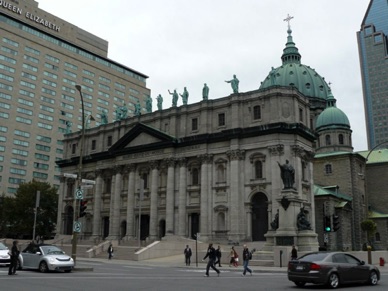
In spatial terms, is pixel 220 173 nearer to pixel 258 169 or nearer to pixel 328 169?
pixel 258 169

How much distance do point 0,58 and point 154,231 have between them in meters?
62.2

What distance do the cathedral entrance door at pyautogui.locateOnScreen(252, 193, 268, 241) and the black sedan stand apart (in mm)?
32377

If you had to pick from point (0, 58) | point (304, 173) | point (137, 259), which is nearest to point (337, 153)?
point (304, 173)

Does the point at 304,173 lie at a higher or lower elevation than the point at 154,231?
higher

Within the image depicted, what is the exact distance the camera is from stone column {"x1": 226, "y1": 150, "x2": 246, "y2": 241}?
168 ft

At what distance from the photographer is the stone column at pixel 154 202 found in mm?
57894

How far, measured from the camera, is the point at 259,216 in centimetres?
5144

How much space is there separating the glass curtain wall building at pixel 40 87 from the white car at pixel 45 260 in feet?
235

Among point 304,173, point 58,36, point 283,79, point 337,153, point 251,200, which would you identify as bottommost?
point 251,200

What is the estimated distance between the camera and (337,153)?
73.6 metres

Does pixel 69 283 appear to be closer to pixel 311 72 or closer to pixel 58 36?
pixel 311 72

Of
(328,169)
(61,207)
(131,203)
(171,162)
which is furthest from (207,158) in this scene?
(61,207)

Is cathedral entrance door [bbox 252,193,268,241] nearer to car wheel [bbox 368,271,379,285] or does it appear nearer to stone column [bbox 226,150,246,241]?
stone column [bbox 226,150,246,241]

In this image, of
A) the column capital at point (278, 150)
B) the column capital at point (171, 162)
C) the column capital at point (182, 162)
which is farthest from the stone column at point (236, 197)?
the column capital at point (171, 162)
